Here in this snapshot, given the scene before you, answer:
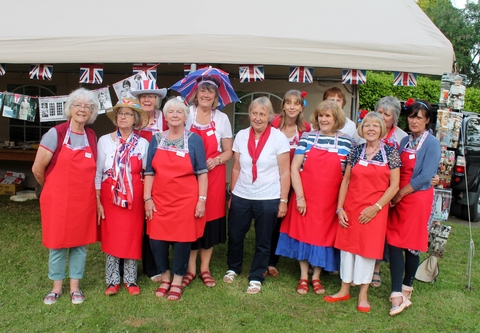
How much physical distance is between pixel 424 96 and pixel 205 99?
11.5 m

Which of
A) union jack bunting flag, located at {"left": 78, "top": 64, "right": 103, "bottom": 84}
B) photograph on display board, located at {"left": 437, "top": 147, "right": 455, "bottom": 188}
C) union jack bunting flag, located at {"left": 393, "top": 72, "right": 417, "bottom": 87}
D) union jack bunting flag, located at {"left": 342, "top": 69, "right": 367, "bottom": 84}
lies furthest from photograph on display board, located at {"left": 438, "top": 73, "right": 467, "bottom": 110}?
union jack bunting flag, located at {"left": 78, "top": 64, "right": 103, "bottom": 84}

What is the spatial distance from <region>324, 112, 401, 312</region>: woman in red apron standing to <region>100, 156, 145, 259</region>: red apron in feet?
5.20

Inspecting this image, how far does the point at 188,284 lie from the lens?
3.80 m

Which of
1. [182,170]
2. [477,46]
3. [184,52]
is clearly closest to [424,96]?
[184,52]

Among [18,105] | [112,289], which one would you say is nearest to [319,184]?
[112,289]

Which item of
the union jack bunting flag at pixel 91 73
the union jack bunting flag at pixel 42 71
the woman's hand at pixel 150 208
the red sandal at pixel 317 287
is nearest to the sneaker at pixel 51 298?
the woman's hand at pixel 150 208

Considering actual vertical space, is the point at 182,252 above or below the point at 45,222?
below

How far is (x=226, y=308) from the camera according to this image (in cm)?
342

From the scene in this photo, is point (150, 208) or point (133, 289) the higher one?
point (150, 208)

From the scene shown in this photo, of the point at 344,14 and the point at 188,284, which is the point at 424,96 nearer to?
the point at 344,14

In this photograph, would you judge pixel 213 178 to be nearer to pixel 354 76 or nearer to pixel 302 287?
pixel 302 287

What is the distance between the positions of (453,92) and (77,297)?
3.58 metres

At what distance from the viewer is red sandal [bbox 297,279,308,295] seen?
3.73m

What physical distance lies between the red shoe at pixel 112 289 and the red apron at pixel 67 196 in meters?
0.50
